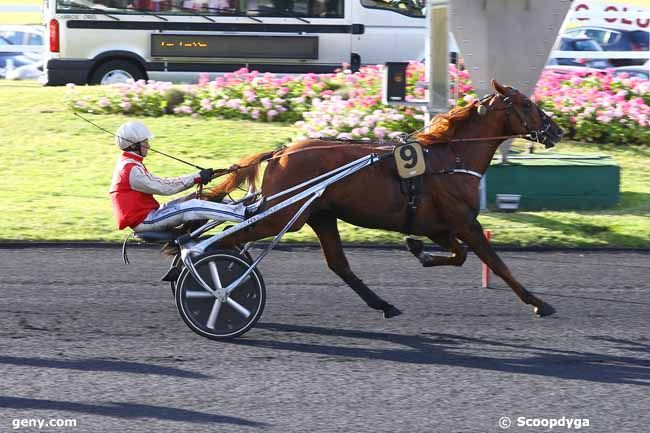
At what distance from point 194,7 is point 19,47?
6.68m

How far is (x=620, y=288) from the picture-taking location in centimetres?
879

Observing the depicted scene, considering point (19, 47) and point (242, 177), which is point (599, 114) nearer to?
point (242, 177)

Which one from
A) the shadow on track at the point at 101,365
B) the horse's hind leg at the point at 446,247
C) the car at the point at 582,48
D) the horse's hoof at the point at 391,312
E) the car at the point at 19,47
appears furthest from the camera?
the car at the point at 19,47

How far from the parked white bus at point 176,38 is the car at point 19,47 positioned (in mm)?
4669

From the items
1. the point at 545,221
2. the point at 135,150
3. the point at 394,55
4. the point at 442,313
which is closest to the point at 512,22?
the point at 545,221

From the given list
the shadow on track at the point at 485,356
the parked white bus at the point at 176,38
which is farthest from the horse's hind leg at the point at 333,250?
the parked white bus at the point at 176,38

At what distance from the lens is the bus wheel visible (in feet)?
60.1

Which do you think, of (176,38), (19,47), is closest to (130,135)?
(176,38)

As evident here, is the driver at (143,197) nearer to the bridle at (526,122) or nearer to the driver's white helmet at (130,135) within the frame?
the driver's white helmet at (130,135)

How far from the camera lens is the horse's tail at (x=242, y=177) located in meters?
7.61

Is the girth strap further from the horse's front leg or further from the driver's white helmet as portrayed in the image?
the driver's white helmet

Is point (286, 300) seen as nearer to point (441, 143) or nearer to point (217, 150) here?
point (441, 143)

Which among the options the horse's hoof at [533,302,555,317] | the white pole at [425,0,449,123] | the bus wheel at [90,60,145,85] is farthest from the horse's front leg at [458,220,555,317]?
the bus wheel at [90,60,145,85]

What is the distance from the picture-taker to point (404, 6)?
62.6 feet
